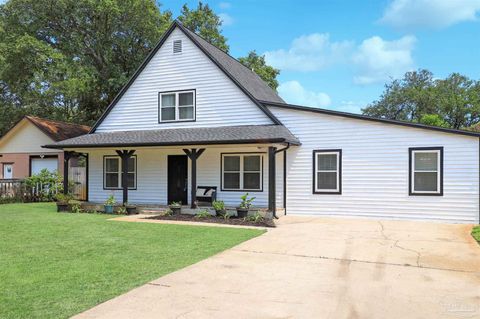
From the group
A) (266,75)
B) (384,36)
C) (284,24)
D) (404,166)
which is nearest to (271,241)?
(404,166)

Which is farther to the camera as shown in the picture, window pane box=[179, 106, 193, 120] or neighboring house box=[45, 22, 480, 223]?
window pane box=[179, 106, 193, 120]

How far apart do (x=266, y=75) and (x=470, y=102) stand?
2792 cm

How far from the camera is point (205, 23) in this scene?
94.5 ft

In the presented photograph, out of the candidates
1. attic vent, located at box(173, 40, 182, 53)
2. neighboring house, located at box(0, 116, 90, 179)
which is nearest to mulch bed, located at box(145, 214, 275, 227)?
attic vent, located at box(173, 40, 182, 53)

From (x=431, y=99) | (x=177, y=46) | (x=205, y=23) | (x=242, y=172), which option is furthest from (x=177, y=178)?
(x=431, y=99)

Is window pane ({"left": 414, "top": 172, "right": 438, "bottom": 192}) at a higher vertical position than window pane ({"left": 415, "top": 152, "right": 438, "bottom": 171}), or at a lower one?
lower

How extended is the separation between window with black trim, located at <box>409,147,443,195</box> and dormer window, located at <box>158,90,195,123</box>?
8.57 metres

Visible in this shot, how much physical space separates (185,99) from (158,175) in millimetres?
3418

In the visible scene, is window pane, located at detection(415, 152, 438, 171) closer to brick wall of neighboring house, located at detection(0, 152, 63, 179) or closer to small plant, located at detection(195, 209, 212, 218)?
small plant, located at detection(195, 209, 212, 218)

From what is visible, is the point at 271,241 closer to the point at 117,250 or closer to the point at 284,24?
the point at 117,250

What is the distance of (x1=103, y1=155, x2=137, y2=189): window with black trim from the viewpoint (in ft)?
55.6

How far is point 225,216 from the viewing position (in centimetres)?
1279

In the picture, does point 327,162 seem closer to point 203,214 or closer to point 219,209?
point 219,209

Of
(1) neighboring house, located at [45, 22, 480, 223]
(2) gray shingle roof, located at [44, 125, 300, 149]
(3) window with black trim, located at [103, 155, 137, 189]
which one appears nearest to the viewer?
(1) neighboring house, located at [45, 22, 480, 223]
